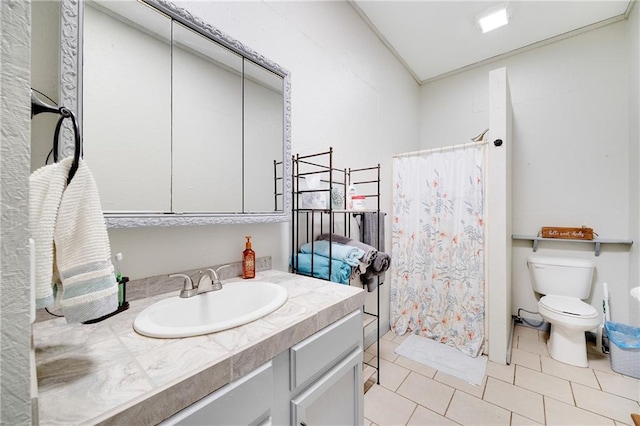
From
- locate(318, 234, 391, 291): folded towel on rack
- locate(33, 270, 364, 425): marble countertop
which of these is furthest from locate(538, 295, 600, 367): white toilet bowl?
locate(33, 270, 364, 425): marble countertop

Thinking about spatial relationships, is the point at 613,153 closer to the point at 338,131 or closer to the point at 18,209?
the point at 338,131

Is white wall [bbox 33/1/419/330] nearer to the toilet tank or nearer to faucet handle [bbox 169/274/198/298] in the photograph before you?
faucet handle [bbox 169/274/198/298]

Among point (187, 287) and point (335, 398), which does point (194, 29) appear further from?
point (335, 398)

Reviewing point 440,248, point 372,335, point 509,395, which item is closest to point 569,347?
point 509,395

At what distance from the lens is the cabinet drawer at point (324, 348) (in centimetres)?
81

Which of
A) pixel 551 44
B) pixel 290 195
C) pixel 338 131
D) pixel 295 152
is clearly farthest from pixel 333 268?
pixel 551 44

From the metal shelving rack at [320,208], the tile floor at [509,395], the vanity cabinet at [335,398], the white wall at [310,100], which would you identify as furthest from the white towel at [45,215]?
the tile floor at [509,395]

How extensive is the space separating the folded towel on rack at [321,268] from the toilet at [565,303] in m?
1.76

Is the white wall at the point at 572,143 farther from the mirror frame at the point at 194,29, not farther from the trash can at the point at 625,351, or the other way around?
the mirror frame at the point at 194,29

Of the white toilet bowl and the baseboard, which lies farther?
the baseboard

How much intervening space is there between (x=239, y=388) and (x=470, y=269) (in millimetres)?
2037

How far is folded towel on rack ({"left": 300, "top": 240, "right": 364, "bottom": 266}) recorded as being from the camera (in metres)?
1.44

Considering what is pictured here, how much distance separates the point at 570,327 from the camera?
1.87m

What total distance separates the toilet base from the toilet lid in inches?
5.3
